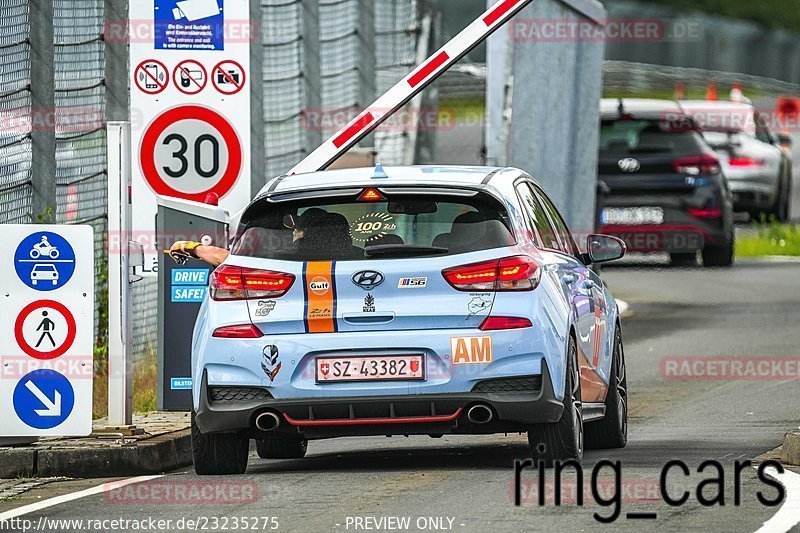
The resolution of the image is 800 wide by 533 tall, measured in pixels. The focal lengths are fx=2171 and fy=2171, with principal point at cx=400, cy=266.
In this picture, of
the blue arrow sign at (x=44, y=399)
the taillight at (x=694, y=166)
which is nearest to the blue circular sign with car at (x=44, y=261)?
the blue arrow sign at (x=44, y=399)

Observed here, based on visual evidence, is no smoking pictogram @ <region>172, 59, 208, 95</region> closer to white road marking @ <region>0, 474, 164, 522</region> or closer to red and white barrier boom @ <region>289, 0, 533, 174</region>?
red and white barrier boom @ <region>289, 0, 533, 174</region>

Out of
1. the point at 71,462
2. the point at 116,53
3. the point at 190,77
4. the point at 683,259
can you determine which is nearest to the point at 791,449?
the point at 71,462

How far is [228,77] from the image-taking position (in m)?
13.8

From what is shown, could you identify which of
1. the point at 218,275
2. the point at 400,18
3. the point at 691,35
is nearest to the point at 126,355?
the point at 218,275

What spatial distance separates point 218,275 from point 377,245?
2.61ft

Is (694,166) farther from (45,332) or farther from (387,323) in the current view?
(387,323)

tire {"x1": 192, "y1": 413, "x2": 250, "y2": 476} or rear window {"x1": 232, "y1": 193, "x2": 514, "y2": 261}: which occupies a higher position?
rear window {"x1": 232, "y1": 193, "x2": 514, "y2": 261}

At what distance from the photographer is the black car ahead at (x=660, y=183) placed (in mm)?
24031

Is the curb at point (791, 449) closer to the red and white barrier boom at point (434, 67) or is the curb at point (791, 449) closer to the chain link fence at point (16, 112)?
the red and white barrier boom at point (434, 67)

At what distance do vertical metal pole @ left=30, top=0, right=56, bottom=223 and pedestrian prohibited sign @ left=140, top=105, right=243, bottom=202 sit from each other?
0.76 metres

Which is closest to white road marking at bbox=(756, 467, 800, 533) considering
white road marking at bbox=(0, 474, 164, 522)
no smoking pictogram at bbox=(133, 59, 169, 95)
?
white road marking at bbox=(0, 474, 164, 522)

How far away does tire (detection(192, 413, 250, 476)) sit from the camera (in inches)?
427

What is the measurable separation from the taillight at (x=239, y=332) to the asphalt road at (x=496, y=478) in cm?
72

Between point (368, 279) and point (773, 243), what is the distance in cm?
1966
